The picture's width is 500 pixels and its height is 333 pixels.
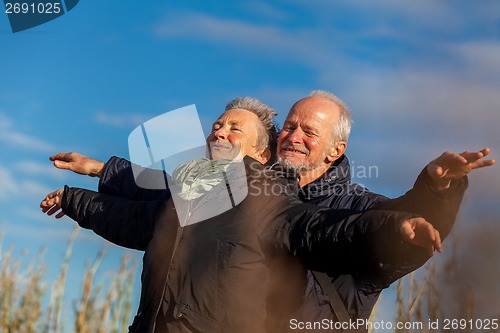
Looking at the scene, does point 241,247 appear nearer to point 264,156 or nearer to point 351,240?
point 351,240

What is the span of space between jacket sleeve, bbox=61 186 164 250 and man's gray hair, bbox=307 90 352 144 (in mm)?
1040

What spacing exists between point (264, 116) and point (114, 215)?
2.85ft

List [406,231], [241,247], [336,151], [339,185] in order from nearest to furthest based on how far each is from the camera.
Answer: [406,231] → [241,247] → [339,185] → [336,151]

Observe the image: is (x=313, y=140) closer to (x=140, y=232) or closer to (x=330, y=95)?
(x=330, y=95)

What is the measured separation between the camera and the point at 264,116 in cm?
367

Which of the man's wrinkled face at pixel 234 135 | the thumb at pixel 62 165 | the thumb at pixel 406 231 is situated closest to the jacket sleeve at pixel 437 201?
the thumb at pixel 406 231

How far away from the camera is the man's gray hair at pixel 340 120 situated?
372 cm

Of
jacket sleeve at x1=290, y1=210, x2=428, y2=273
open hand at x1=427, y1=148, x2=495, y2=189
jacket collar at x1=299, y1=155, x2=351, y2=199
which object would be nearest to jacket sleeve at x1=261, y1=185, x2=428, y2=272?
jacket sleeve at x1=290, y1=210, x2=428, y2=273

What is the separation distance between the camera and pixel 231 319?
2.64 meters

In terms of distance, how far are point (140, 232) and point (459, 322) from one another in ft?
4.74

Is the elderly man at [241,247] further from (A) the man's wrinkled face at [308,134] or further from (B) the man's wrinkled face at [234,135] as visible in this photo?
(A) the man's wrinkled face at [308,134]

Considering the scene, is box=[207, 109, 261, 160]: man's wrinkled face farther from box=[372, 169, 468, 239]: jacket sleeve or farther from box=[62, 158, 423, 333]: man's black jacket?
box=[372, 169, 468, 239]: jacket sleeve

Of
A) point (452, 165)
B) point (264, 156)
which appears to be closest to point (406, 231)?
point (452, 165)

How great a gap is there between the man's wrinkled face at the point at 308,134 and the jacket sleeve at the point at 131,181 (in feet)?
1.82
